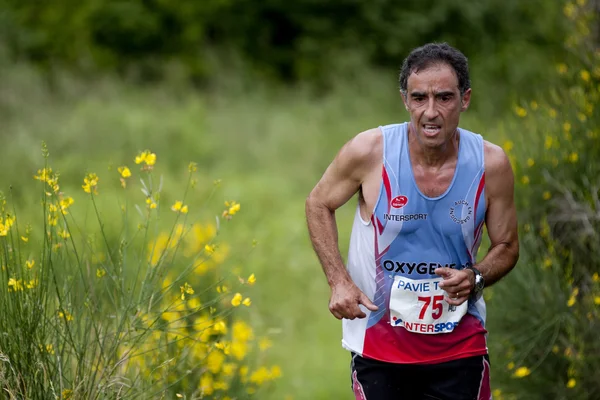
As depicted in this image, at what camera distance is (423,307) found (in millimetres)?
3947

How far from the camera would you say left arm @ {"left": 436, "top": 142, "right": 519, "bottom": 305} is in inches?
155

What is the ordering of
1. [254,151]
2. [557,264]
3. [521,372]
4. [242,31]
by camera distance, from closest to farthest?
[521,372] → [557,264] → [254,151] → [242,31]

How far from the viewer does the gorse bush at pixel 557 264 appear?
5711 millimetres

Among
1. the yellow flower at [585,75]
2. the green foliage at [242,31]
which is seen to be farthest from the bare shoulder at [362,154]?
the green foliage at [242,31]

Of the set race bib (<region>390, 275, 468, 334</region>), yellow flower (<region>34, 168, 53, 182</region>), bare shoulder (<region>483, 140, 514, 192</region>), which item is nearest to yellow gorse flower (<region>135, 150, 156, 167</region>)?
yellow flower (<region>34, 168, 53, 182</region>)

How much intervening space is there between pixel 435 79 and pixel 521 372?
2290 mm

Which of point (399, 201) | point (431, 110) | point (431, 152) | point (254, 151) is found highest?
point (254, 151)

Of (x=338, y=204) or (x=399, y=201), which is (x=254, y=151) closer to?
(x=338, y=204)

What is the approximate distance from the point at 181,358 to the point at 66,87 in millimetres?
12590

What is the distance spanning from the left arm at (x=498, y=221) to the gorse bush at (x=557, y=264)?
5.02 ft

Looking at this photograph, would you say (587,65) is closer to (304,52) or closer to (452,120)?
(452,120)

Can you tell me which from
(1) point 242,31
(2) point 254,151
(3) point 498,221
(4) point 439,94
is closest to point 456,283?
(3) point 498,221

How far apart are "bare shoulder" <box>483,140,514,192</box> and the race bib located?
1.35ft

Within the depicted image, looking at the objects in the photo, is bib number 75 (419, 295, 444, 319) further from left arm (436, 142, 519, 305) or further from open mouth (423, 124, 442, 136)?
open mouth (423, 124, 442, 136)
